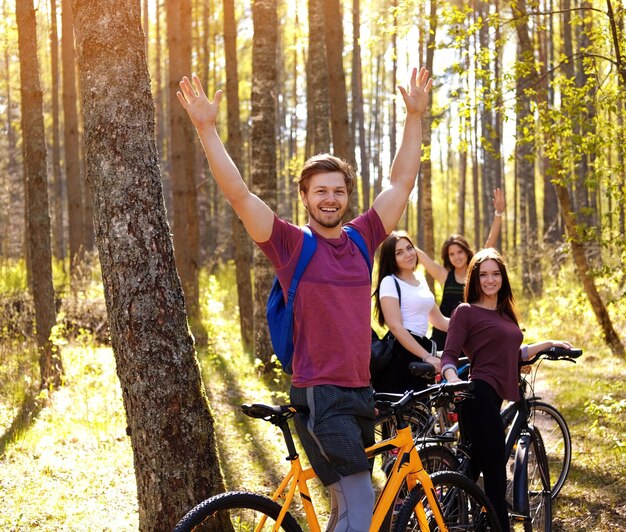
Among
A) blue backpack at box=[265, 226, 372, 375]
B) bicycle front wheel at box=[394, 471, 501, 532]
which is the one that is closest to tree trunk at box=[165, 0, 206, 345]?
bicycle front wheel at box=[394, 471, 501, 532]

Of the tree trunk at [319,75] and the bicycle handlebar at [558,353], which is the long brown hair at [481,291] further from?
the tree trunk at [319,75]

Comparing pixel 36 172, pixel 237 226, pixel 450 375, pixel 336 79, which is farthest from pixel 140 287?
pixel 237 226

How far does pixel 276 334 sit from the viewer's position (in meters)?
3.51

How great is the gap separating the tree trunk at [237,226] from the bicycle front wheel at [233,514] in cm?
941

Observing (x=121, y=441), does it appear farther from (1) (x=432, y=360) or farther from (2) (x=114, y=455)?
(1) (x=432, y=360)

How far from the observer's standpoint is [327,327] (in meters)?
3.44

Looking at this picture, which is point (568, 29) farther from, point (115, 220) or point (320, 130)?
point (115, 220)

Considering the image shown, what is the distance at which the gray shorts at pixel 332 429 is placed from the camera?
3432mm

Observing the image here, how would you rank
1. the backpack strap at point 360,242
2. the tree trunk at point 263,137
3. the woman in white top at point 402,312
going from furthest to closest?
the tree trunk at point 263,137, the woman in white top at point 402,312, the backpack strap at point 360,242

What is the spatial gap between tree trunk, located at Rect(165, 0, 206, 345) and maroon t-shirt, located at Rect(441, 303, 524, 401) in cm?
946

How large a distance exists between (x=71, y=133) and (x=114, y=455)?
1261 cm

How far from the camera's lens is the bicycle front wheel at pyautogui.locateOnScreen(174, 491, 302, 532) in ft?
10.3

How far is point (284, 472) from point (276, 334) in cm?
434

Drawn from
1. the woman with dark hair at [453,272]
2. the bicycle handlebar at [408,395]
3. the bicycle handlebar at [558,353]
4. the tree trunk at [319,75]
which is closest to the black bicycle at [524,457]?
the bicycle handlebar at [558,353]
